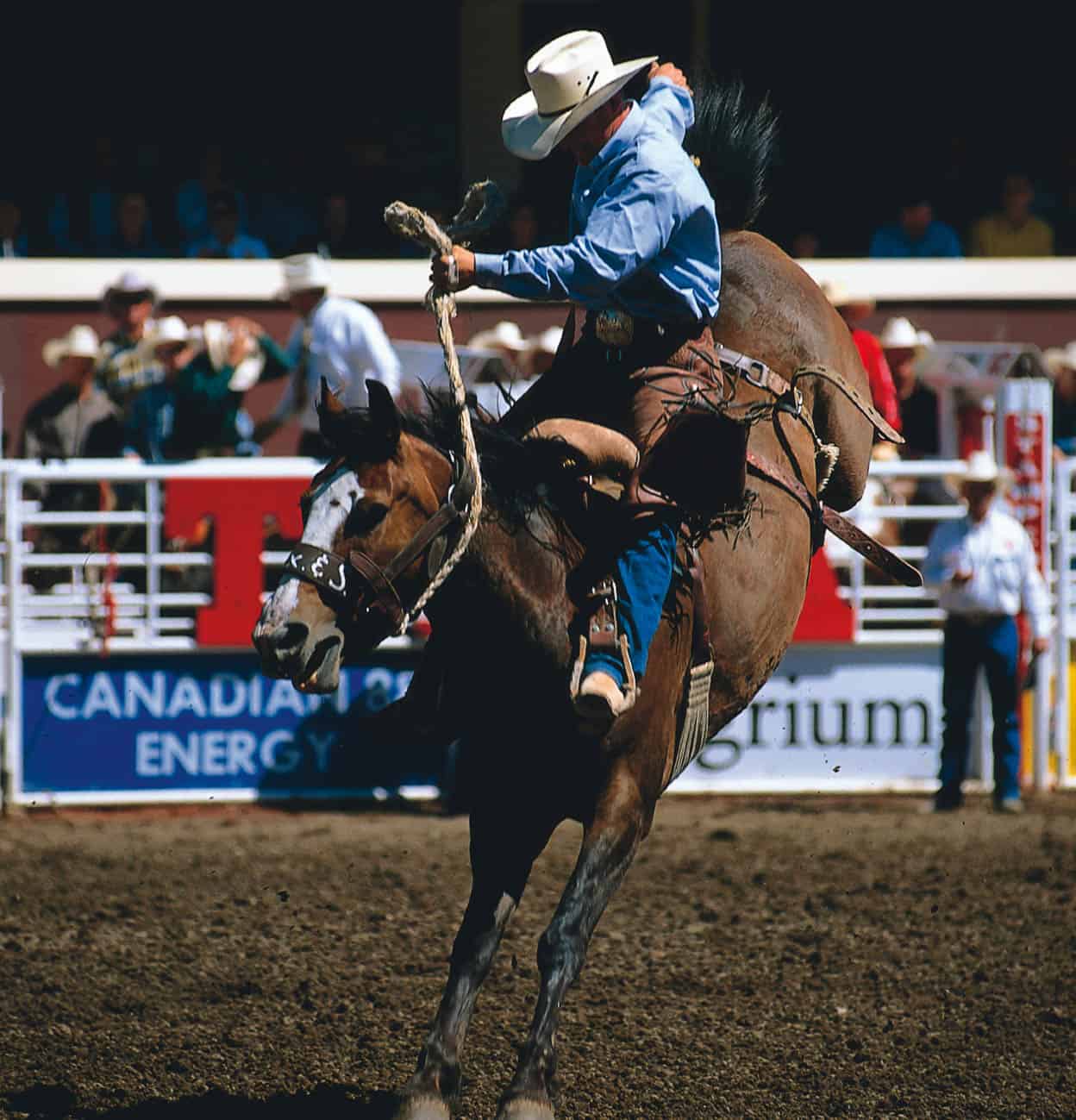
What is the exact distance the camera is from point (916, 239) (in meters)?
11.8

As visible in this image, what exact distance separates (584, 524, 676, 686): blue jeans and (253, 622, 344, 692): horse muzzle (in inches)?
24.9

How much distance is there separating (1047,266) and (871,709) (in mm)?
3610

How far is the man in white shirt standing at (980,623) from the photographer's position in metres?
8.85

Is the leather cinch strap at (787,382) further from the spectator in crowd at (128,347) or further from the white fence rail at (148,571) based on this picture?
the spectator in crowd at (128,347)

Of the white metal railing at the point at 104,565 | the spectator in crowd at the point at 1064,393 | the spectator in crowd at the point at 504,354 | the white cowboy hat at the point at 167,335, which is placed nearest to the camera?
the white metal railing at the point at 104,565

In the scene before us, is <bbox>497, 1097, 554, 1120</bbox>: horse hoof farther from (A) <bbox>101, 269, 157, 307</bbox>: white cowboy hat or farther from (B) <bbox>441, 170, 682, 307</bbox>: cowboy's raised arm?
(A) <bbox>101, 269, 157, 307</bbox>: white cowboy hat

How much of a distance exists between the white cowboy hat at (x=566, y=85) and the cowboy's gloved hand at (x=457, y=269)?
0.38 meters

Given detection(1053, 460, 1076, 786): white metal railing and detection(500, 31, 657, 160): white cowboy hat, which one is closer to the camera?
detection(500, 31, 657, 160): white cowboy hat

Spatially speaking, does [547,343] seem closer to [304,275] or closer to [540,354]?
[540,354]

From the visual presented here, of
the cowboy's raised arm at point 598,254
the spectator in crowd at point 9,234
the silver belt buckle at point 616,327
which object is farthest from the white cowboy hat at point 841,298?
the cowboy's raised arm at point 598,254

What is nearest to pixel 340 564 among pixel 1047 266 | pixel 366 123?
pixel 1047 266

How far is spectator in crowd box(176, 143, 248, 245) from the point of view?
457 inches

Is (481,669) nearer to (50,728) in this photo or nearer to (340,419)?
(340,419)

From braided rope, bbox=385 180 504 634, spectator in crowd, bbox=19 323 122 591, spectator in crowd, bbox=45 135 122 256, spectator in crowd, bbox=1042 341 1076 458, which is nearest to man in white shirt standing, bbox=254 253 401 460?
spectator in crowd, bbox=19 323 122 591
